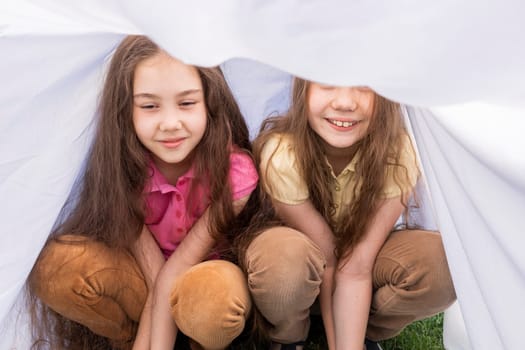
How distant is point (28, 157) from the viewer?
4.99ft

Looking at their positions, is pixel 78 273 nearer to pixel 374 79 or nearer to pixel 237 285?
pixel 237 285

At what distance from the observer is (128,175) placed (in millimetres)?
1773

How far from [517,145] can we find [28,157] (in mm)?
857

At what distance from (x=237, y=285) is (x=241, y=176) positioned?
228 mm

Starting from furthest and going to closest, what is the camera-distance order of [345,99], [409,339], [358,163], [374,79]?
[409,339] → [358,163] → [345,99] → [374,79]

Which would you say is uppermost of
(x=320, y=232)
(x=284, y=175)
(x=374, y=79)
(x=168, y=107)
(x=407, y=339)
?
(x=374, y=79)

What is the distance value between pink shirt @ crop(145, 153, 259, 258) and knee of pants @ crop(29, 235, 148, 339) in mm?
101

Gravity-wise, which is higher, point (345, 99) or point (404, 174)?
point (345, 99)

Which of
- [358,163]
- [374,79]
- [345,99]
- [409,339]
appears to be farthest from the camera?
[409,339]

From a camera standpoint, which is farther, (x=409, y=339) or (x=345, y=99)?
(x=409, y=339)

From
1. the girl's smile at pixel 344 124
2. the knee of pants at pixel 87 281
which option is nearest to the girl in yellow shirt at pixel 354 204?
the girl's smile at pixel 344 124

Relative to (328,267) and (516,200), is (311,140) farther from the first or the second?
(516,200)

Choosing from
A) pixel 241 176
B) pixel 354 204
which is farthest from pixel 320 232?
pixel 241 176

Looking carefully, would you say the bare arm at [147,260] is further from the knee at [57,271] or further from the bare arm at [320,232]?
the bare arm at [320,232]
